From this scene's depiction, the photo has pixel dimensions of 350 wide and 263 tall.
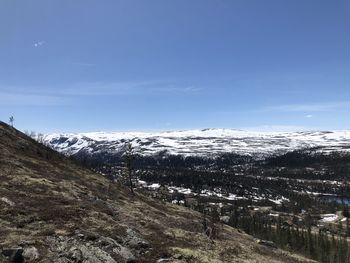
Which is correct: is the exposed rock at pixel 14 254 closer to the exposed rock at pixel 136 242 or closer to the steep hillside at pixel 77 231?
the steep hillside at pixel 77 231

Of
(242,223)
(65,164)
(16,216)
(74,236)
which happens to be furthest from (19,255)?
(242,223)

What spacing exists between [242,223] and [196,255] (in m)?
157

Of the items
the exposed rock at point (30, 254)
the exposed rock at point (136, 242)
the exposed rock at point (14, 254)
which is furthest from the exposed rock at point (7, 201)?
the exposed rock at point (14, 254)

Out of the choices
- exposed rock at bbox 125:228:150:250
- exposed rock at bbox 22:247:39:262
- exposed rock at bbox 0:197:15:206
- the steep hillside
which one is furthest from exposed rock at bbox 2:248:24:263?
exposed rock at bbox 0:197:15:206

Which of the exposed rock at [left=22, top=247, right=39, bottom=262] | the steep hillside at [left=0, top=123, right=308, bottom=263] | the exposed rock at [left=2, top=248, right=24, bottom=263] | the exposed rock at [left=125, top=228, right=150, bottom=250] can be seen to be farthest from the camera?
the exposed rock at [left=125, top=228, right=150, bottom=250]

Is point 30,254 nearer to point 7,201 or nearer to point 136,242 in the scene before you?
point 136,242

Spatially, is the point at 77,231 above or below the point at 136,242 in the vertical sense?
above

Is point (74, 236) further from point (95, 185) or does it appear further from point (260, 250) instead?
point (95, 185)

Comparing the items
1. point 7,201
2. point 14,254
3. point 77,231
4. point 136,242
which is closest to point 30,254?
point 14,254

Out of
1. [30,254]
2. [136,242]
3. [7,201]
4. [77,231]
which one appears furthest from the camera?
[7,201]

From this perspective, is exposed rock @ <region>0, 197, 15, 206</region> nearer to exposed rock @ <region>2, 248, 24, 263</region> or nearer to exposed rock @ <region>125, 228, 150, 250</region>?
exposed rock @ <region>125, 228, 150, 250</region>

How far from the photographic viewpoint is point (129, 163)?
111125 mm

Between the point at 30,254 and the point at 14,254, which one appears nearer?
the point at 14,254

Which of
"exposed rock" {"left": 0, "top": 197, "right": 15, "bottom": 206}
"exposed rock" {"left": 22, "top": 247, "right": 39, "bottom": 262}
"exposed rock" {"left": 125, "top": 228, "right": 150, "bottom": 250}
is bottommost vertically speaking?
"exposed rock" {"left": 125, "top": 228, "right": 150, "bottom": 250}
